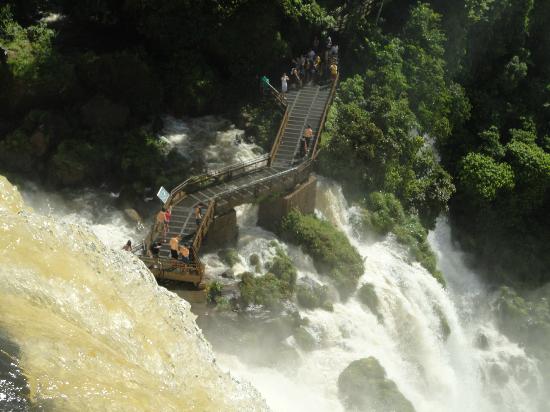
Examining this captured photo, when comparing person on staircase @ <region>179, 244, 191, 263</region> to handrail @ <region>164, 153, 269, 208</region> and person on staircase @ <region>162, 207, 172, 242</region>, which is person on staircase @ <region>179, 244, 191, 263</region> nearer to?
person on staircase @ <region>162, 207, 172, 242</region>

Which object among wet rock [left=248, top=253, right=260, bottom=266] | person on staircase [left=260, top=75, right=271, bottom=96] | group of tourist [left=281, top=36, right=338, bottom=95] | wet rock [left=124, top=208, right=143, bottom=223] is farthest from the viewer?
group of tourist [left=281, top=36, right=338, bottom=95]

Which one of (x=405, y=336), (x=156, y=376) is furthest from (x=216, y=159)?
(x=156, y=376)

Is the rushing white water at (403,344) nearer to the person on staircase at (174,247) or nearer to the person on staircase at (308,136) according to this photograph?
the person on staircase at (308,136)

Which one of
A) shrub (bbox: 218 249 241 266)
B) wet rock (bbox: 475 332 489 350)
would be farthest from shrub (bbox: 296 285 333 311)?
wet rock (bbox: 475 332 489 350)

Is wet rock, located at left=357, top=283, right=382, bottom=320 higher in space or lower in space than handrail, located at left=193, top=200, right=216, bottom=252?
lower

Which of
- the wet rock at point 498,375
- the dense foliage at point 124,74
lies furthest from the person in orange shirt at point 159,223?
the wet rock at point 498,375

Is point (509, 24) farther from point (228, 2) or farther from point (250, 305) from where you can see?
point (250, 305)
